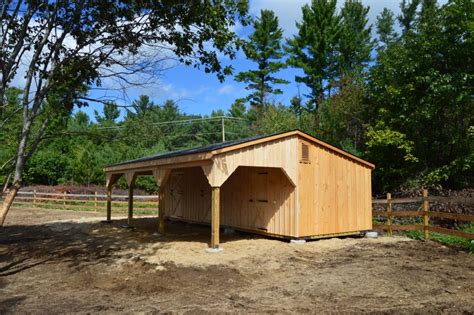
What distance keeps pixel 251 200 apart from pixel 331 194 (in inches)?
90.9

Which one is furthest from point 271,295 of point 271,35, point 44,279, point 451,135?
point 271,35

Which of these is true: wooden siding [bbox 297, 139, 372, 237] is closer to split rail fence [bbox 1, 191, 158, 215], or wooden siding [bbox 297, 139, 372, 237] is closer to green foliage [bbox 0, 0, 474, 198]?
green foliage [bbox 0, 0, 474, 198]

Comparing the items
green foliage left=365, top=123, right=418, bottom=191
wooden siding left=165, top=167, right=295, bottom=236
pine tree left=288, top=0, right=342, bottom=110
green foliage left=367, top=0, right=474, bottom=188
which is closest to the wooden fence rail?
wooden siding left=165, top=167, right=295, bottom=236

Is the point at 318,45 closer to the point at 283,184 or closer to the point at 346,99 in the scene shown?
the point at 346,99

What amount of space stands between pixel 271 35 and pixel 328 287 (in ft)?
101

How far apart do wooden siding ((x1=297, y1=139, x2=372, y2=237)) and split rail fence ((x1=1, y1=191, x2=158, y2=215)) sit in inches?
465

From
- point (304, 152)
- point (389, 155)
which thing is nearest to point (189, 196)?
point (304, 152)

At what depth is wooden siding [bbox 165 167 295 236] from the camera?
1098 centimetres

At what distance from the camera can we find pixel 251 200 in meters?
12.1

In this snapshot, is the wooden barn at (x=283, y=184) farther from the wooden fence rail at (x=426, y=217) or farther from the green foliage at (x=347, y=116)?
the green foliage at (x=347, y=116)

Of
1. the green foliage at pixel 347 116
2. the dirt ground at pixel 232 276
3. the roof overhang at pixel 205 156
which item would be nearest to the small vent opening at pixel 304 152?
the roof overhang at pixel 205 156

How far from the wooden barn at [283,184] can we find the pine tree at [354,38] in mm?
19899

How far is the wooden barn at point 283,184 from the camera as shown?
9.81 meters

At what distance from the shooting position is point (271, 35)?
3462 centimetres
